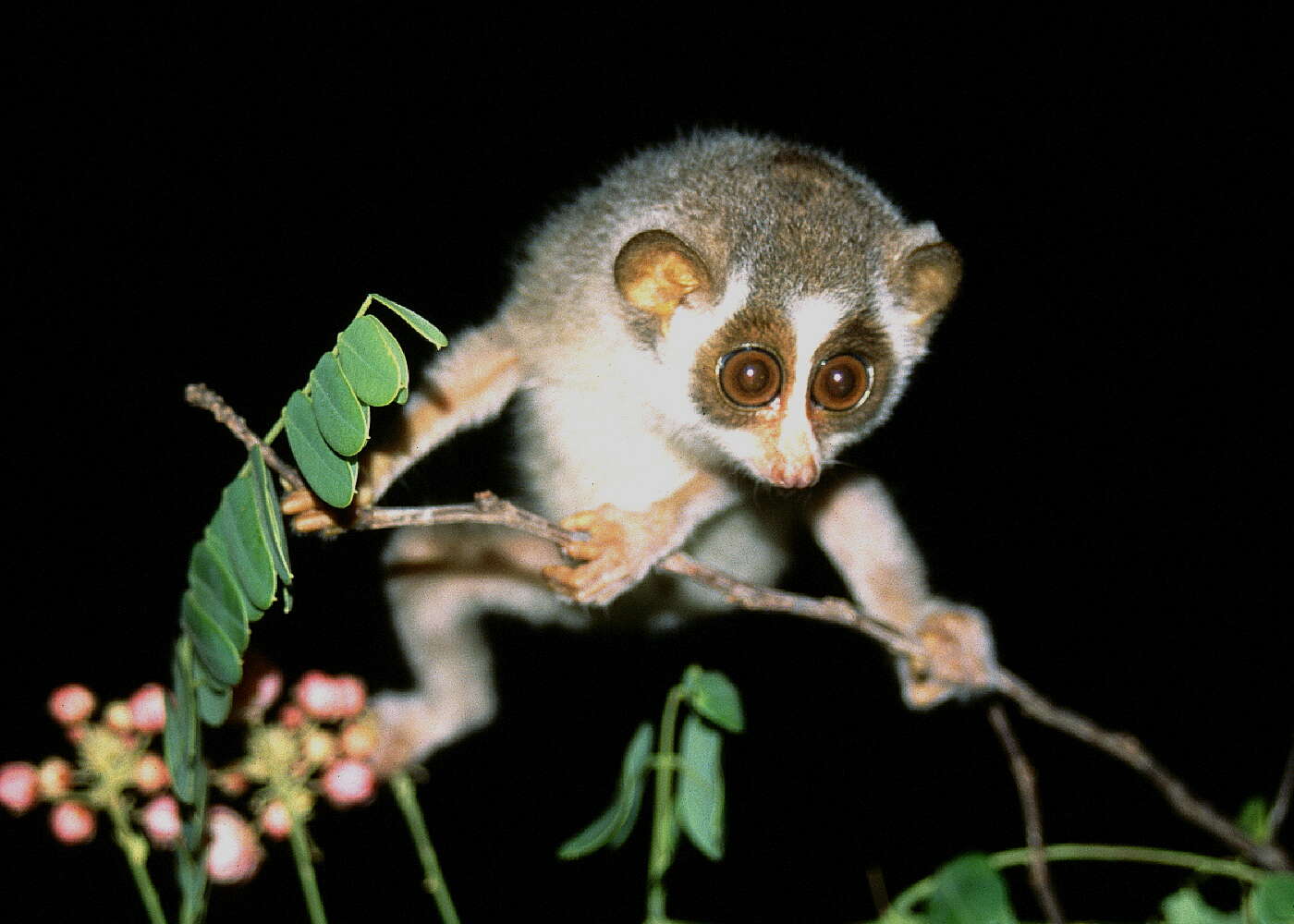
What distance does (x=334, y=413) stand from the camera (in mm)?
1231

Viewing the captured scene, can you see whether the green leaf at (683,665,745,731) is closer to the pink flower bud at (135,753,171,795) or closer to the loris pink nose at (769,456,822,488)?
the loris pink nose at (769,456,822,488)

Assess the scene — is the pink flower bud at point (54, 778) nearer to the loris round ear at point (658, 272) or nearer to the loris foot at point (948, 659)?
the loris round ear at point (658, 272)

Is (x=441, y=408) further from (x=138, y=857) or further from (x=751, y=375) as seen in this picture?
(x=138, y=857)

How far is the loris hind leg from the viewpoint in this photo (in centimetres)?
265

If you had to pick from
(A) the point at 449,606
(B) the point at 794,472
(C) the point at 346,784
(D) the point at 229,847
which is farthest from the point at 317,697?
(A) the point at 449,606

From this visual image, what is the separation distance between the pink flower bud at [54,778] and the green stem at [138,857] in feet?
0.23

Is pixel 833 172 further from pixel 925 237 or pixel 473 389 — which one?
pixel 473 389

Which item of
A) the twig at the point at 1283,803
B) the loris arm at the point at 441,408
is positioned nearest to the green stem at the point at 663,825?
the loris arm at the point at 441,408

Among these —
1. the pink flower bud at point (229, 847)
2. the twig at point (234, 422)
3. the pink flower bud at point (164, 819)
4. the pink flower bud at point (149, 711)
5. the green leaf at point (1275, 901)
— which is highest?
the twig at point (234, 422)

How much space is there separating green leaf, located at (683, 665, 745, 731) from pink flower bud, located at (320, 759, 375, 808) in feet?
1.67

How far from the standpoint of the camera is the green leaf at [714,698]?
1.61m

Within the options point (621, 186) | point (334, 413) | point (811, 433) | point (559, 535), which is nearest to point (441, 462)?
point (621, 186)

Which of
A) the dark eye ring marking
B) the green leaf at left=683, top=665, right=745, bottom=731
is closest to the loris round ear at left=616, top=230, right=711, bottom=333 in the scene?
the dark eye ring marking

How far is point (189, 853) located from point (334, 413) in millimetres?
694
